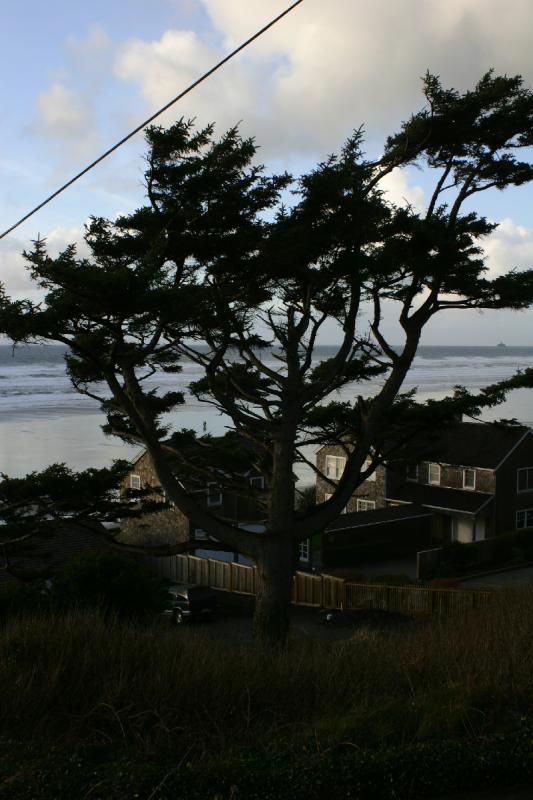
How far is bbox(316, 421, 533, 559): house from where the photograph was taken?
115 ft

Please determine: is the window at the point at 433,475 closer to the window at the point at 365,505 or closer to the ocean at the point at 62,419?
the window at the point at 365,505

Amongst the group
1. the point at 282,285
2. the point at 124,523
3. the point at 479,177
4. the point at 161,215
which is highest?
the point at 479,177

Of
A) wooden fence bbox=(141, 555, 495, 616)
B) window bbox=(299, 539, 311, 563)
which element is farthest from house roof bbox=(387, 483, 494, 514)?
wooden fence bbox=(141, 555, 495, 616)

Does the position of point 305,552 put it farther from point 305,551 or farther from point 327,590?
point 327,590

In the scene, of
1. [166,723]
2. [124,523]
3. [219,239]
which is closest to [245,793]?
[166,723]

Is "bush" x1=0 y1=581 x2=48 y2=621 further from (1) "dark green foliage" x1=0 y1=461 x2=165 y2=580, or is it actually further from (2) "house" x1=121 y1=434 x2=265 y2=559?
(2) "house" x1=121 y1=434 x2=265 y2=559

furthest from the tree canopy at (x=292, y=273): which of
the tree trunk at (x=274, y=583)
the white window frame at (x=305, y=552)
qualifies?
the white window frame at (x=305, y=552)

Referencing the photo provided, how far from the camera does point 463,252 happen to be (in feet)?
50.3

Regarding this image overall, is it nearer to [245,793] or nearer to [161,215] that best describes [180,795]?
[245,793]

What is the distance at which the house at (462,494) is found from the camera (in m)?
34.9

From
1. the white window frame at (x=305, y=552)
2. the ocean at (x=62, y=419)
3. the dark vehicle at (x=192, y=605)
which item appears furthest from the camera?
the ocean at (x=62, y=419)

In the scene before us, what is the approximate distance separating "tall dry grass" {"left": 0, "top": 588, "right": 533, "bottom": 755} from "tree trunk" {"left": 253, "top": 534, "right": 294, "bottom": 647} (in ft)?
18.5

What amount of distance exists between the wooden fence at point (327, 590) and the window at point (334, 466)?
9.35 meters

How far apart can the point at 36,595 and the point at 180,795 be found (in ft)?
38.3
